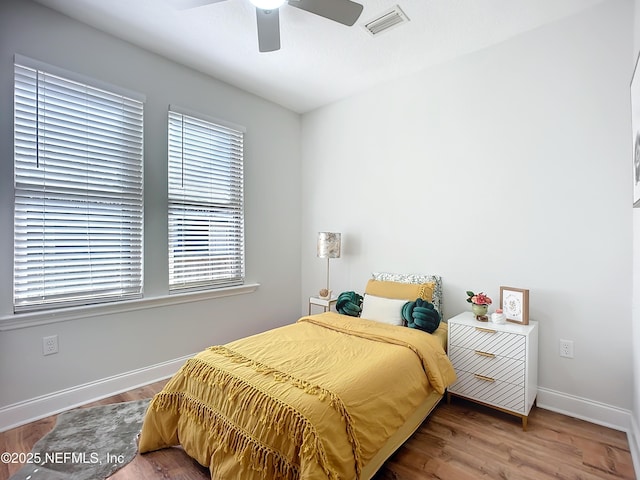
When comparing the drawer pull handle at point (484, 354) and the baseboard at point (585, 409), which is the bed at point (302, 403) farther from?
the baseboard at point (585, 409)

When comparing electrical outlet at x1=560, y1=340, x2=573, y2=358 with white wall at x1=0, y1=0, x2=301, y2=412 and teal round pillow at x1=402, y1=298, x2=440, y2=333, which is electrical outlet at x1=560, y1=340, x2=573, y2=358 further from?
white wall at x1=0, y1=0, x2=301, y2=412

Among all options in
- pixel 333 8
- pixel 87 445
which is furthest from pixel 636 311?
pixel 87 445

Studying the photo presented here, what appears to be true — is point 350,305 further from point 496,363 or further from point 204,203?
point 204,203

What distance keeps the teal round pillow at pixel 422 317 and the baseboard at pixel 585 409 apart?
3.07 ft

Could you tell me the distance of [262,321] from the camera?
145 inches

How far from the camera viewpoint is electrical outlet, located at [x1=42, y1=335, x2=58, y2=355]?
2246 millimetres

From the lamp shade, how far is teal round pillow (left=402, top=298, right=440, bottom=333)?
115 cm

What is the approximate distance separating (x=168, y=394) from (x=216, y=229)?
68.5 inches

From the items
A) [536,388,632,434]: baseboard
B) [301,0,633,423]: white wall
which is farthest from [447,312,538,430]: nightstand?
[301,0,633,423]: white wall

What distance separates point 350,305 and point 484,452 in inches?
58.6

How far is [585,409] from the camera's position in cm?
222

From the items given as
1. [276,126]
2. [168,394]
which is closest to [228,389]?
[168,394]

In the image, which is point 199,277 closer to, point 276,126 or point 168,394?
point 168,394

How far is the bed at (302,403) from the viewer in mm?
1370
